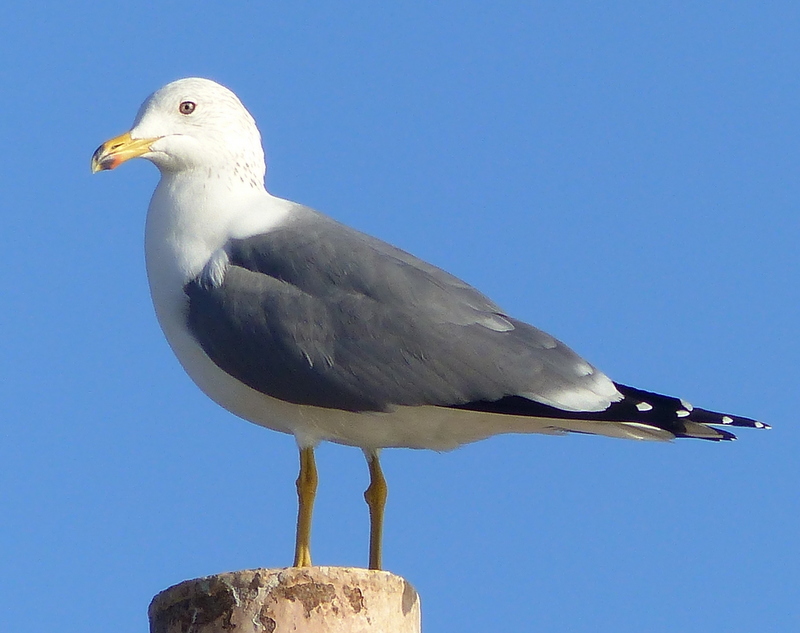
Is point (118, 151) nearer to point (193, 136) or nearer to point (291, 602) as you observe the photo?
point (193, 136)

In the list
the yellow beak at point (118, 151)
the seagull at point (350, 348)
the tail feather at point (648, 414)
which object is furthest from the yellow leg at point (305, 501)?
the yellow beak at point (118, 151)

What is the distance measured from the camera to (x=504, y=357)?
19.4 ft

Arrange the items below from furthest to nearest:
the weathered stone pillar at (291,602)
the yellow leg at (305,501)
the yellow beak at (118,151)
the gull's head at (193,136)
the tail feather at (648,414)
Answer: the gull's head at (193,136), the yellow beak at (118,151), the yellow leg at (305,501), the tail feather at (648,414), the weathered stone pillar at (291,602)

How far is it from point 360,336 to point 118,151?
1.63 metres

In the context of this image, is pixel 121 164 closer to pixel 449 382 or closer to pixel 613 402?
pixel 449 382

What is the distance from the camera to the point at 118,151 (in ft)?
21.2

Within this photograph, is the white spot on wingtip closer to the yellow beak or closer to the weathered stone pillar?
the weathered stone pillar

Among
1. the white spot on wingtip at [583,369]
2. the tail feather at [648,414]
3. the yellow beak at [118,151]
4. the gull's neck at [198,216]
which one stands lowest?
the tail feather at [648,414]

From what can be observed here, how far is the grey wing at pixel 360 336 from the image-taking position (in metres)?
5.81

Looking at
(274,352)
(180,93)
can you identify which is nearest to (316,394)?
(274,352)

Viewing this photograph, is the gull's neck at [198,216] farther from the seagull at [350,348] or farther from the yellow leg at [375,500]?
the yellow leg at [375,500]

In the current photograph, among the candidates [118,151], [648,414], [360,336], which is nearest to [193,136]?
[118,151]

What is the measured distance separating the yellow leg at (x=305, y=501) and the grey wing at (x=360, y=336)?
0.39 meters

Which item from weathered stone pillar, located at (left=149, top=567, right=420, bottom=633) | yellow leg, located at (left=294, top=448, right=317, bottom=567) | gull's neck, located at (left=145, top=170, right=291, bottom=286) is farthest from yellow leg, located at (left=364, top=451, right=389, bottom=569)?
weathered stone pillar, located at (left=149, top=567, right=420, bottom=633)
